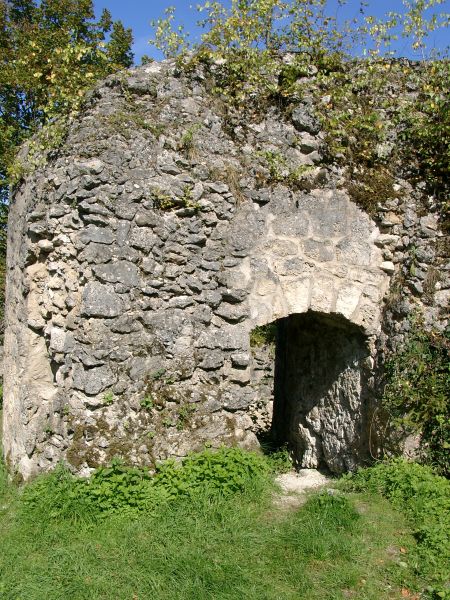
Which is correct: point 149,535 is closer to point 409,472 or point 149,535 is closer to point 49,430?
point 49,430

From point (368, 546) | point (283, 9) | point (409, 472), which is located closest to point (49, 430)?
point (368, 546)

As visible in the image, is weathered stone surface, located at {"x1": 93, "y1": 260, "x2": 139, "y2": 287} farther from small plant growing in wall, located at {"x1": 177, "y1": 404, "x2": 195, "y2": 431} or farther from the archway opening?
the archway opening

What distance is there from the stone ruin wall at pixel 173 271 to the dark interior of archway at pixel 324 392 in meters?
0.07

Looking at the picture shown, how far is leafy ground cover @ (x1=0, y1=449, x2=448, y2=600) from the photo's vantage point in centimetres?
308

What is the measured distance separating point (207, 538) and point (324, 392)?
95.9 inches

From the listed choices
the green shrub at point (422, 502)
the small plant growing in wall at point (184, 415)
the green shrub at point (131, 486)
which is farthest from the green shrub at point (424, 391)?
the small plant growing in wall at point (184, 415)

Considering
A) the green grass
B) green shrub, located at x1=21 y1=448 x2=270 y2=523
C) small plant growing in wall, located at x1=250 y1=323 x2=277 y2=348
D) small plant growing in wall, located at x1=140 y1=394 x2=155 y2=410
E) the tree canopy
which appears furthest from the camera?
the tree canopy

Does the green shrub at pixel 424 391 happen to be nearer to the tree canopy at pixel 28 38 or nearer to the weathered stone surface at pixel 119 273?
the weathered stone surface at pixel 119 273

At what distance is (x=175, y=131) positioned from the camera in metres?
4.33

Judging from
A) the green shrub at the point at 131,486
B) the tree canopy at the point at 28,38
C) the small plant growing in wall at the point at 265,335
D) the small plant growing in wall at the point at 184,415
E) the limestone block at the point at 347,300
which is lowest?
the green shrub at the point at 131,486

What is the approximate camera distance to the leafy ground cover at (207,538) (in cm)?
308

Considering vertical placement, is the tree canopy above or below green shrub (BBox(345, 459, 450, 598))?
above

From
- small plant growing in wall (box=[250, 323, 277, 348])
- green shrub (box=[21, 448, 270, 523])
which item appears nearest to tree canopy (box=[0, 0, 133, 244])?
small plant growing in wall (box=[250, 323, 277, 348])

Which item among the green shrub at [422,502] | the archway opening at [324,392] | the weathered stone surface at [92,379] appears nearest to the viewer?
the green shrub at [422,502]
